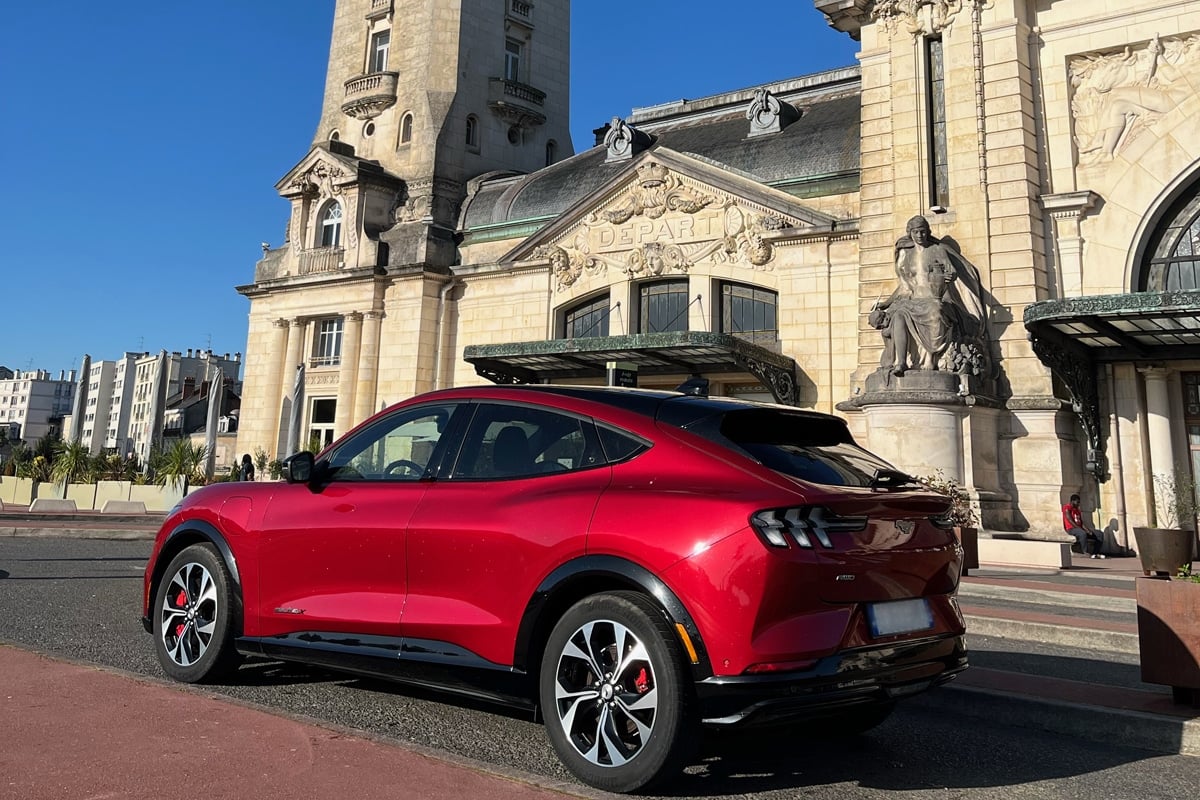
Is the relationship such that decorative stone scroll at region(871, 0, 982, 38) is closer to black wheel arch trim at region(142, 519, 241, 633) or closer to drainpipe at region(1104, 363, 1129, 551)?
drainpipe at region(1104, 363, 1129, 551)

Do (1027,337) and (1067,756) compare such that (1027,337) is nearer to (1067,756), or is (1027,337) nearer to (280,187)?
(1067,756)

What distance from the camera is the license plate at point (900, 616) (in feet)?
11.7

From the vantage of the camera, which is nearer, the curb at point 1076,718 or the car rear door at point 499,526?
the car rear door at point 499,526

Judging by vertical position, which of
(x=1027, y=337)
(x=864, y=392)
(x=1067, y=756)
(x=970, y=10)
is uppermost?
(x=970, y=10)

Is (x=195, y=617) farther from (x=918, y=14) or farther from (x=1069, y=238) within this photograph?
(x=918, y=14)

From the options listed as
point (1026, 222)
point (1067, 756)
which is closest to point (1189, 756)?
point (1067, 756)

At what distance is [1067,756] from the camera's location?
173 inches

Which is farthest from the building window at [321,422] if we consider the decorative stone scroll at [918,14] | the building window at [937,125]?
the decorative stone scroll at [918,14]

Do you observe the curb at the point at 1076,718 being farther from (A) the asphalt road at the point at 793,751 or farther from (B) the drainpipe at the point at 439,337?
(B) the drainpipe at the point at 439,337

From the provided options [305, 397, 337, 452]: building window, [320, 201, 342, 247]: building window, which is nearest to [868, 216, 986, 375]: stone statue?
[305, 397, 337, 452]: building window

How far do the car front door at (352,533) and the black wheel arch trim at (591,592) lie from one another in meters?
0.86

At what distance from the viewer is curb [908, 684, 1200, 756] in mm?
4434

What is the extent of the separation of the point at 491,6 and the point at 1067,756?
3624cm

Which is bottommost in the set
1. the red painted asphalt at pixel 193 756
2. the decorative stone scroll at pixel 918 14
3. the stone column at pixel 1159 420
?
the red painted asphalt at pixel 193 756
